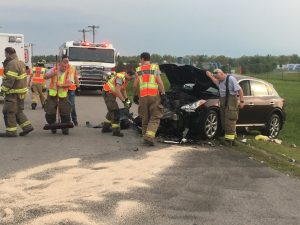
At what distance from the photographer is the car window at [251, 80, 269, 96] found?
483 inches

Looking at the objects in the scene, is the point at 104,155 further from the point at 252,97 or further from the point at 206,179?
the point at 252,97

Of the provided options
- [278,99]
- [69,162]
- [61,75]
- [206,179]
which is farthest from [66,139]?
[278,99]

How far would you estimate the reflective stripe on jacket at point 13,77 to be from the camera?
1075cm

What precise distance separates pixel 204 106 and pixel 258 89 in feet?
7.12

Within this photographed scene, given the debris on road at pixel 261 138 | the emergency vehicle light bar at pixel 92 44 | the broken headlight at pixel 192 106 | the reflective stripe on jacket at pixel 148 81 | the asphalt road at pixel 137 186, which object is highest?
the emergency vehicle light bar at pixel 92 44

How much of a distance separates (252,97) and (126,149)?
3954mm

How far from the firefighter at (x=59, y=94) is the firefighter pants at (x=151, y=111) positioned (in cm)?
207

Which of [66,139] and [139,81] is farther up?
[139,81]

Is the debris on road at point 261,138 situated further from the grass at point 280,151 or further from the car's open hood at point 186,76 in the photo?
the car's open hood at point 186,76

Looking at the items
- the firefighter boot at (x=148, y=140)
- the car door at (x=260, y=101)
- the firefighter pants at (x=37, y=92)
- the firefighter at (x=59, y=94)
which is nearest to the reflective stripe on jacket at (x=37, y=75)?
the firefighter pants at (x=37, y=92)

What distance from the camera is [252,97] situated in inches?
476

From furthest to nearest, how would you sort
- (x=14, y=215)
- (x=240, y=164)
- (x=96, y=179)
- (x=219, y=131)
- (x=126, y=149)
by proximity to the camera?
1. (x=219, y=131)
2. (x=126, y=149)
3. (x=240, y=164)
4. (x=96, y=179)
5. (x=14, y=215)

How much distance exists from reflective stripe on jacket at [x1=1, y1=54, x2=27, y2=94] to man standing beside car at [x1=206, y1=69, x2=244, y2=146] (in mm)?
4059

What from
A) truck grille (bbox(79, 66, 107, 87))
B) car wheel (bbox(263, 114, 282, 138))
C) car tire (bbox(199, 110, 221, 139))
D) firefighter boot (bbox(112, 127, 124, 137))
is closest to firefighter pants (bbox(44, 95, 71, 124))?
firefighter boot (bbox(112, 127, 124, 137))
